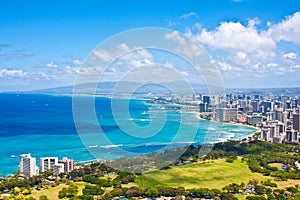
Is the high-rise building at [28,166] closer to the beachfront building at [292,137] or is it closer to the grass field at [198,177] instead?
the grass field at [198,177]

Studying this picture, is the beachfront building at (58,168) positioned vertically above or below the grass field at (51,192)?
A: above

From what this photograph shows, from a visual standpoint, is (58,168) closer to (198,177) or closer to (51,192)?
(51,192)

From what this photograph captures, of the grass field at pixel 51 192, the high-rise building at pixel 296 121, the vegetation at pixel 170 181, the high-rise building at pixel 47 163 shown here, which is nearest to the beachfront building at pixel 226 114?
the high-rise building at pixel 296 121

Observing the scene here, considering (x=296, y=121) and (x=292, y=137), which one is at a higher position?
(x=296, y=121)

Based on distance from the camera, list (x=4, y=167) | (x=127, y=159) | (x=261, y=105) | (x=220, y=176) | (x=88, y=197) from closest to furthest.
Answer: (x=88, y=197) < (x=127, y=159) < (x=220, y=176) < (x=4, y=167) < (x=261, y=105)

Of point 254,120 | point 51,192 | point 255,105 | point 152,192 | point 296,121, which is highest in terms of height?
point 255,105

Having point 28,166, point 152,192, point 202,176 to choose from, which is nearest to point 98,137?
point 28,166

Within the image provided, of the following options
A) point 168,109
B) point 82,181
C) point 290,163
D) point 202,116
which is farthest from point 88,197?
point 168,109

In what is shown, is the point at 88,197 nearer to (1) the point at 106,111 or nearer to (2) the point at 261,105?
(1) the point at 106,111
